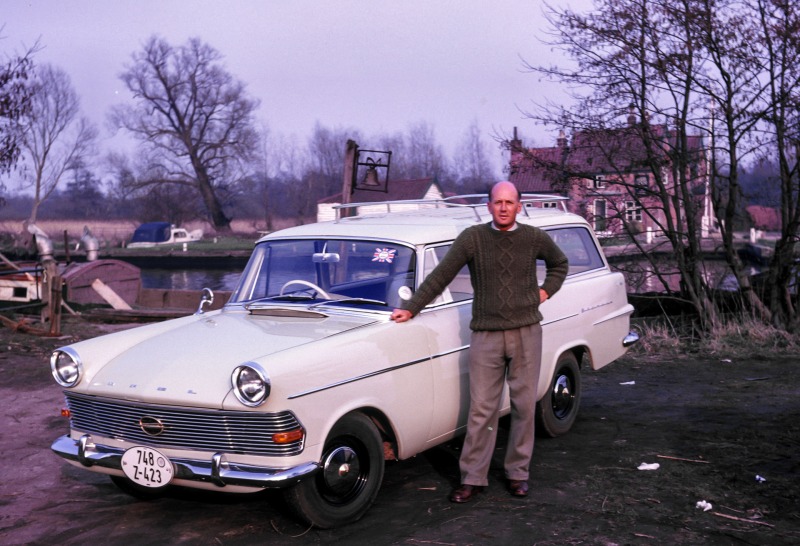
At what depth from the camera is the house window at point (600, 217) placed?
12.4 m

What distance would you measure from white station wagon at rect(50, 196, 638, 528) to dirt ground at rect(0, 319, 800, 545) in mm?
288

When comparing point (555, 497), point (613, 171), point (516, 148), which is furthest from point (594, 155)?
point (555, 497)

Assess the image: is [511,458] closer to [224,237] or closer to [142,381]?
[142,381]

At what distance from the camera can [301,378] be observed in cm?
445

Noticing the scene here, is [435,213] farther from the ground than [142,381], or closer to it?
farther from the ground

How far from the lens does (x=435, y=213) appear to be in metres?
6.75

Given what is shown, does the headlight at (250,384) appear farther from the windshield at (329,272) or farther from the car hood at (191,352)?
the windshield at (329,272)

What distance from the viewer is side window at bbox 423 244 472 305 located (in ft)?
18.4

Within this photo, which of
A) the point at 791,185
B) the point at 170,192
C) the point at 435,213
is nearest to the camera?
the point at 435,213

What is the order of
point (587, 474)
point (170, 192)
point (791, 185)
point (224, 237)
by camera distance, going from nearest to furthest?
point (587, 474)
point (791, 185)
point (224, 237)
point (170, 192)

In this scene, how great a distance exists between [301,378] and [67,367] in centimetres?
155

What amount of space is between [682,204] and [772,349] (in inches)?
107

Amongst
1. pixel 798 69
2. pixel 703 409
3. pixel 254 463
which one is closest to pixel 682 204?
pixel 798 69

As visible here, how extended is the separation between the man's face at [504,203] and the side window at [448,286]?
662mm
